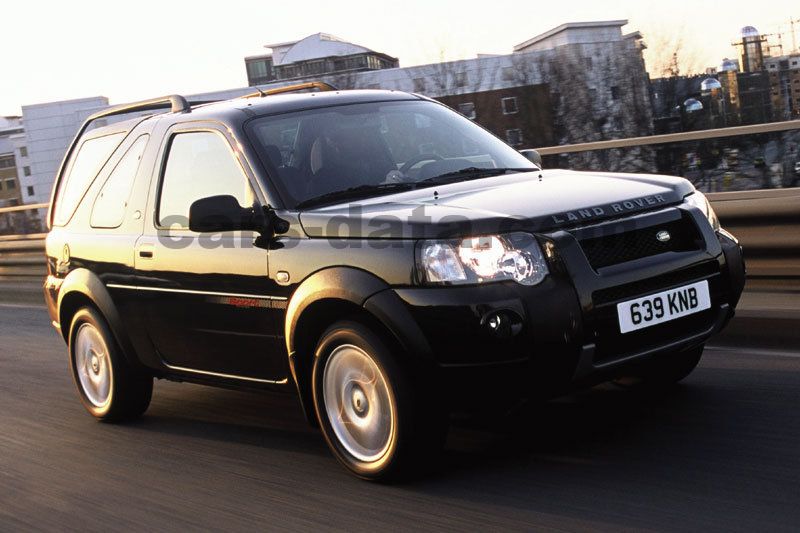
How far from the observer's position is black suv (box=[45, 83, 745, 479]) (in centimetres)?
416

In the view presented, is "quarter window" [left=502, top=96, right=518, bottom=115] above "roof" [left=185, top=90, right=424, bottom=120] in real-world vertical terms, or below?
above

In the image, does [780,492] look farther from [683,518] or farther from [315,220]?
[315,220]

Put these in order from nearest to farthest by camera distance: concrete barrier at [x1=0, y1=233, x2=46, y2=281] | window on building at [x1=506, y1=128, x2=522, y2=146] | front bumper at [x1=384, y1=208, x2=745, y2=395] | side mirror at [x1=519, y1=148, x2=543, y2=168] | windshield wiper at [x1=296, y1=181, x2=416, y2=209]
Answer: front bumper at [x1=384, y1=208, x2=745, y2=395] → windshield wiper at [x1=296, y1=181, x2=416, y2=209] → side mirror at [x1=519, y1=148, x2=543, y2=168] → concrete barrier at [x1=0, y1=233, x2=46, y2=281] → window on building at [x1=506, y1=128, x2=522, y2=146]

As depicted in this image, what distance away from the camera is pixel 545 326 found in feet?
13.4

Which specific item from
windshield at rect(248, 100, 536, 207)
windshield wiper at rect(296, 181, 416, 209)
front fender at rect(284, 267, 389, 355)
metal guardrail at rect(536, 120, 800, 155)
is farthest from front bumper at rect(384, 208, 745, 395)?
metal guardrail at rect(536, 120, 800, 155)

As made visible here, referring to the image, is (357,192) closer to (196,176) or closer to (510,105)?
(196,176)

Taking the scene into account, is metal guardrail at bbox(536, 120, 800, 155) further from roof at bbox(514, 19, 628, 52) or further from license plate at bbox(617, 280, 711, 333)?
roof at bbox(514, 19, 628, 52)

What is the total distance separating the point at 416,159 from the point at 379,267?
3.83 feet

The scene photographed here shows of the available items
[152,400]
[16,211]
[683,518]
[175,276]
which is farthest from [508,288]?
[16,211]

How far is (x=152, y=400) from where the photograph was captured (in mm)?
7082

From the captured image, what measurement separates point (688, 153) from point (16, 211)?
1089cm

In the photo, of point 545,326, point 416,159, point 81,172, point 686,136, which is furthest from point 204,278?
point 686,136

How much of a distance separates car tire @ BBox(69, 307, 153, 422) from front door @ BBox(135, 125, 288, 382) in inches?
23.9

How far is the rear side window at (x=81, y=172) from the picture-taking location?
6504mm
